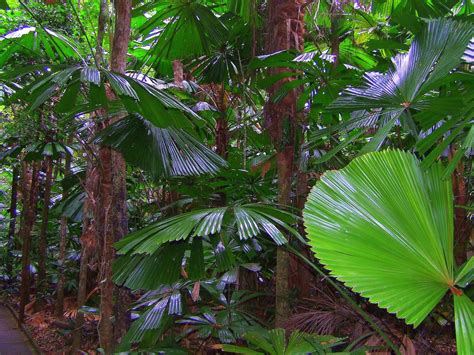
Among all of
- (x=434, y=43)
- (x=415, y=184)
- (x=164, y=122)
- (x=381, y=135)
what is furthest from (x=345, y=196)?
(x=164, y=122)

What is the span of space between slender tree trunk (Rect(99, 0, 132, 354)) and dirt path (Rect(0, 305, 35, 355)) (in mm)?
3112

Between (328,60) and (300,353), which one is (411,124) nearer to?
(328,60)

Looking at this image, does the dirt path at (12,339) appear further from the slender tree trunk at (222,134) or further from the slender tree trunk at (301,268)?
the slender tree trunk at (301,268)

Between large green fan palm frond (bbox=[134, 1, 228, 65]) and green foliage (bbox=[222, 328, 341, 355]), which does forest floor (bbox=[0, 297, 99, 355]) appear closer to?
large green fan palm frond (bbox=[134, 1, 228, 65])

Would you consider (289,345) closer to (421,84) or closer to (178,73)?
(421,84)

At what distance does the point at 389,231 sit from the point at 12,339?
6.61 metres

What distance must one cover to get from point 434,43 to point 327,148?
68.4 inches

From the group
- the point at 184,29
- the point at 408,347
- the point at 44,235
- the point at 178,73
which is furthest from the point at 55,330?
the point at 408,347

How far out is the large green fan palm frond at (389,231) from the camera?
106 cm

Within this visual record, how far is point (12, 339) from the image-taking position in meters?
6.39

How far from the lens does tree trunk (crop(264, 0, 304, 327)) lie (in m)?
→ 2.94

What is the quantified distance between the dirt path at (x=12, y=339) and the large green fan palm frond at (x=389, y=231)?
5.75 m

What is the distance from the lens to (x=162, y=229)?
7.35 feet

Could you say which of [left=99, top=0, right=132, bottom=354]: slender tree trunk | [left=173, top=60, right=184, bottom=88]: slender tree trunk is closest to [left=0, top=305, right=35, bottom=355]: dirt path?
[left=99, top=0, right=132, bottom=354]: slender tree trunk
